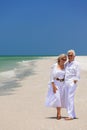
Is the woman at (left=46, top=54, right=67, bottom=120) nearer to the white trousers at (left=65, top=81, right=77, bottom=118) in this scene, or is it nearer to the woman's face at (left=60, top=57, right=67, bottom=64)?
the woman's face at (left=60, top=57, right=67, bottom=64)

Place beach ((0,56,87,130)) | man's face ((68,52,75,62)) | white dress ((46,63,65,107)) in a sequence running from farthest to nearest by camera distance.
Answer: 1. white dress ((46,63,65,107))
2. man's face ((68,52,75,62))
3. beach ((0,56,87,130))

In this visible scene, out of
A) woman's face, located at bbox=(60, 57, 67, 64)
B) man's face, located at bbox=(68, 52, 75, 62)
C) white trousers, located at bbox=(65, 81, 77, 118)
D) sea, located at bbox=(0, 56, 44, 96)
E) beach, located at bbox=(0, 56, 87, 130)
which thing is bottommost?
sea, located at bbox=(0, 56, 44, 96)

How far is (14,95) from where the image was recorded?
1708 cm

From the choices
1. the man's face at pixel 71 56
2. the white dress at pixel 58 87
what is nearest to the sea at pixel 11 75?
the white dress at pixel 58 87

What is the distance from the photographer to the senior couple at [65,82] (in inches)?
429

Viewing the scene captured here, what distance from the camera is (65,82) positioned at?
10961 mm

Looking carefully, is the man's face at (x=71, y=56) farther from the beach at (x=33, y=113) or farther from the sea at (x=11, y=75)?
the sea at (x=11, y=75)

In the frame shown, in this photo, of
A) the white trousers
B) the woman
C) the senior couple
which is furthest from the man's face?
the white trousers

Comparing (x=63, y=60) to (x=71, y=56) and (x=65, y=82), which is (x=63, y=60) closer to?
(x=71, y=56)

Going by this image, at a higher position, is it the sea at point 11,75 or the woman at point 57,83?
the woman at point 57,83

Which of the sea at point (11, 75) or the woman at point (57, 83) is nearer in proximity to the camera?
the woman at point (57, 83)

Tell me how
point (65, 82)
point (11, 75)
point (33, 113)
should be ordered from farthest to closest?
point (11, 75) → point (33, 113) → point (65, 82)

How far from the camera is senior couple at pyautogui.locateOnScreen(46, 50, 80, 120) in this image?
429 inches

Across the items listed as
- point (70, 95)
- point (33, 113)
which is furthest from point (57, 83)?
point (33, 113)
